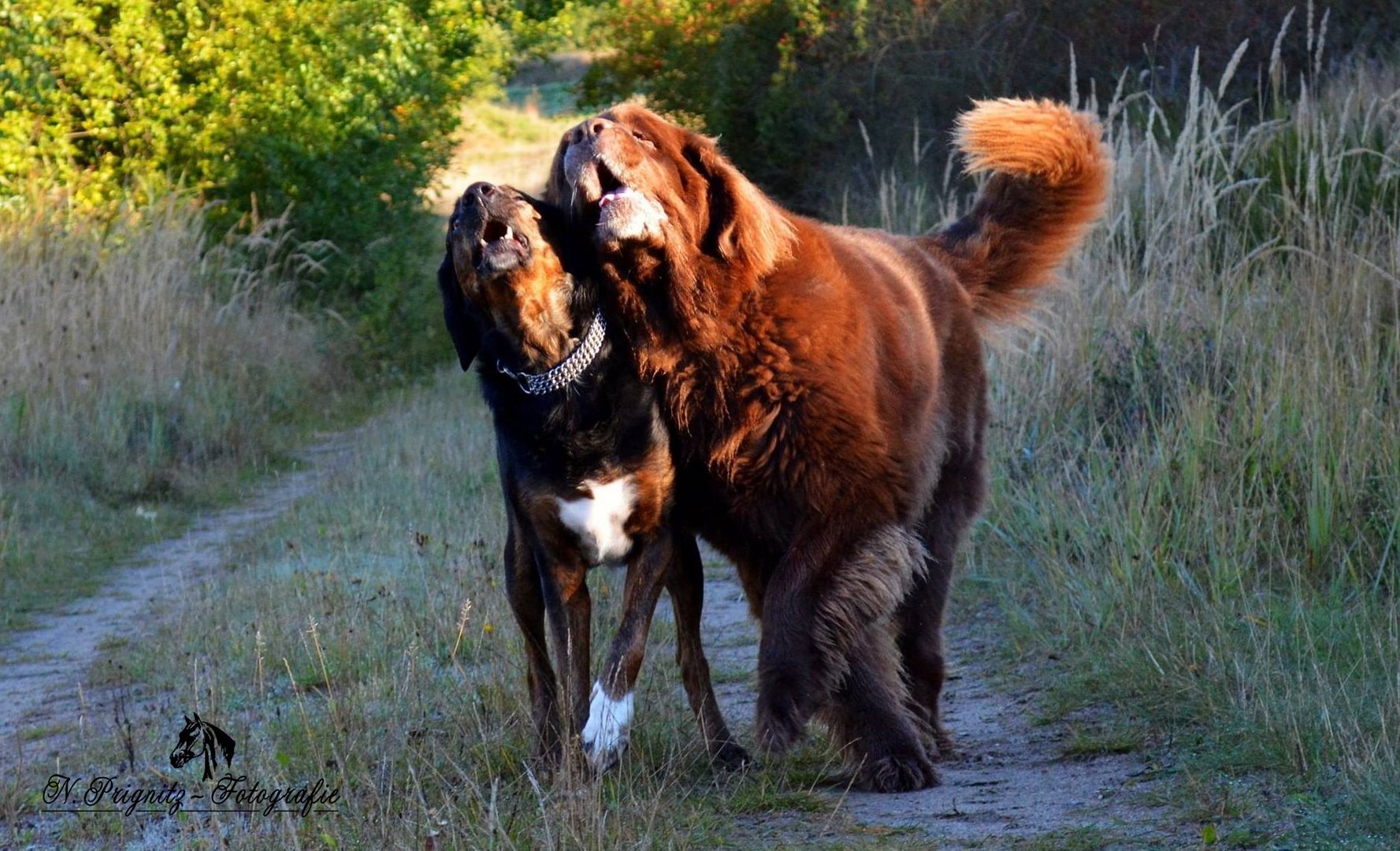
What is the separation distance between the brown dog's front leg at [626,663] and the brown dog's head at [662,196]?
0.85 m

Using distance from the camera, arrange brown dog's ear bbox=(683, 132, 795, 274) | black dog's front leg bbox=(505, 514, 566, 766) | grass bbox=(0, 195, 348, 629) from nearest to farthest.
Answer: brown dog's ear bbox=(683, 132, 795, 274) < black dog's front leg bbox=(505, 514, 566, 766) < grass bbox=(0, 195, 348, 629)

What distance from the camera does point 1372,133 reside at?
308 inches

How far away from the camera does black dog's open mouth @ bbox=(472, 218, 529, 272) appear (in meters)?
4.30

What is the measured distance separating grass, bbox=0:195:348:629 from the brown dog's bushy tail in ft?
15.6

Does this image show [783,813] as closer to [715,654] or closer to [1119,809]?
[1119,809]

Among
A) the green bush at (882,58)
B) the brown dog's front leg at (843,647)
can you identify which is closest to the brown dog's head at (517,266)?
the brown dog's front leg at (843,647)

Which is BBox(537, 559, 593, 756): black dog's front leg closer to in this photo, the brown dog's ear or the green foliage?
the brown dog's ear

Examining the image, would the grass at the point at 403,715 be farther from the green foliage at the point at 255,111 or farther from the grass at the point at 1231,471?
the green foliage at the point at 255,111

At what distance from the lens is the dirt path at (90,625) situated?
222 inches

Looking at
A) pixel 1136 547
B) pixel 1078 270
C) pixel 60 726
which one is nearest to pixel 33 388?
pixel 60 726

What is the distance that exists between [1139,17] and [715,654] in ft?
32.1

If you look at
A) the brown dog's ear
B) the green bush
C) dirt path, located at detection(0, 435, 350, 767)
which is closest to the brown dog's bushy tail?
the brown dog's ear

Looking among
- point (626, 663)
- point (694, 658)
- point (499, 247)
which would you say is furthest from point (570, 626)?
point (499, 247)

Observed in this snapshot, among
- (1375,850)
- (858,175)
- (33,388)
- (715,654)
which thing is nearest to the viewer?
(1375,850)
